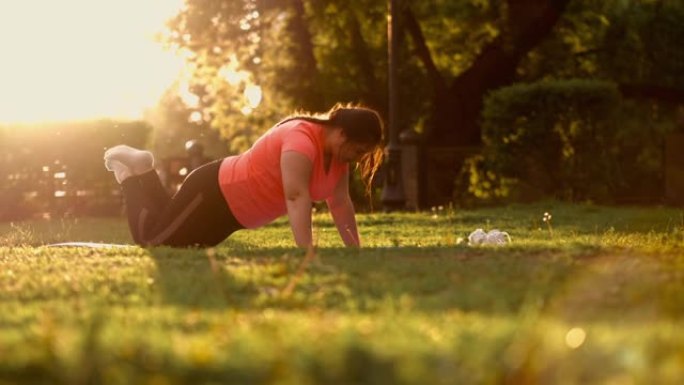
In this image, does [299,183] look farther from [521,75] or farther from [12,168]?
[521,75]

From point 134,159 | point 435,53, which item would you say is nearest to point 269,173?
point 134,159

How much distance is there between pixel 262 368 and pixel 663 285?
2431 mm

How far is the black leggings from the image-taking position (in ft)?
32.1

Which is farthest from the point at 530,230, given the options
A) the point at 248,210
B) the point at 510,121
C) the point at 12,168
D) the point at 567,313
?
the point at 12,168

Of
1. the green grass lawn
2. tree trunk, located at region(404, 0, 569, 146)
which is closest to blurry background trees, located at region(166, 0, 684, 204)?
tree trunk, located at region(404, 0, 569, 146)

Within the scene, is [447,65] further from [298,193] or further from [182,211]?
[298,193]

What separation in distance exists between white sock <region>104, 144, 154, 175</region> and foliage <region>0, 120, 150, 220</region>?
15208 millimetres

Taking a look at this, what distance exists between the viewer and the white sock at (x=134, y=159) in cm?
1036

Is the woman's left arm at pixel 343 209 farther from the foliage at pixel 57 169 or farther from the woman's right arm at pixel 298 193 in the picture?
the foliage at pixel 57 169

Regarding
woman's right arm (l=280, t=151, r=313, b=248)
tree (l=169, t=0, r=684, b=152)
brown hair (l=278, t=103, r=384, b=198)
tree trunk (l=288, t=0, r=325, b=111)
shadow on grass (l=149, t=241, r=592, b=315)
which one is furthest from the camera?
tree trunk (l=288, t=0, r=325, b=111)

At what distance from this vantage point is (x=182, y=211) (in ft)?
32.7

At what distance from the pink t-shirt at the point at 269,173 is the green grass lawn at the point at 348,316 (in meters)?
1.18

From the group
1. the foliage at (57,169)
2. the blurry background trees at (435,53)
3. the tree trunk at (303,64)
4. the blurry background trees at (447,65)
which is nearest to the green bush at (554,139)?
the blurry background trees at (447,65)

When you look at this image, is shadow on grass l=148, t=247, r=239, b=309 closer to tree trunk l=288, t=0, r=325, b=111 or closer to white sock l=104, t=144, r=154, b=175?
white sock l=104, t=144, r=154, b=175
